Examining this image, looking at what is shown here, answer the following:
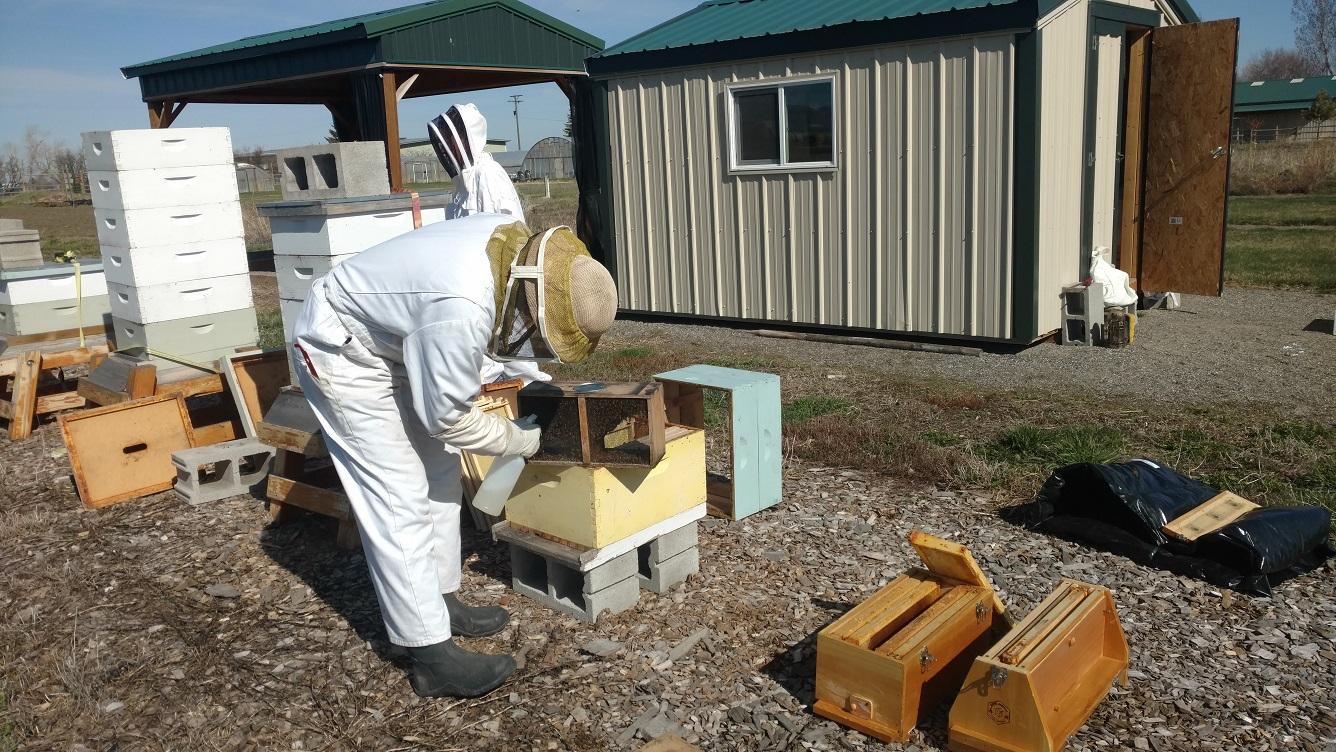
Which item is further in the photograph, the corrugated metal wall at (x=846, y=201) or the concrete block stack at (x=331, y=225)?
the corrugated metal wall at (x=846, y=201)

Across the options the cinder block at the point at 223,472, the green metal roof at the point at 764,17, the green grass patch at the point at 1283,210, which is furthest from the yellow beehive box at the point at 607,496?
the green grass patch at the point at 1283,210

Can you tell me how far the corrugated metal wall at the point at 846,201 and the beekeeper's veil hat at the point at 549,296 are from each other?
5995 mm

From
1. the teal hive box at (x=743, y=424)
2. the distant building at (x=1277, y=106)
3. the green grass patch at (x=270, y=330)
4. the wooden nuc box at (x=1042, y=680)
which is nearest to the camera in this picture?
the wooden nuc box at (x=1042, y=680)

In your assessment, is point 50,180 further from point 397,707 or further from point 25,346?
point 397,707

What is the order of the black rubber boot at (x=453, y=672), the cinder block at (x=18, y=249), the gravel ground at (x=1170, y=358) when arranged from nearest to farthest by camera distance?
the black rubber boot at (x=453, y=672) → the gravel ground at (x=1170, y=358) → the cinder block at (x=18, y=249)

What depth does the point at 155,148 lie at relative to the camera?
6551 millimetres

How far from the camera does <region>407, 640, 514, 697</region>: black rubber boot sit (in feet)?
11.6

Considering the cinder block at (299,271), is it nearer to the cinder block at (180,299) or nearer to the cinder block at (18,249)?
the cinder block at (180,299)

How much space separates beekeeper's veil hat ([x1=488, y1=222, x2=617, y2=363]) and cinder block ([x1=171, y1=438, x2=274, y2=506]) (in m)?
3.38

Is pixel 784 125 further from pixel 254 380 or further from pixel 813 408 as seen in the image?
pixel 254 380

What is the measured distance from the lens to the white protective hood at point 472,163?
21.8ft

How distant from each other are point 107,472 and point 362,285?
3600mm

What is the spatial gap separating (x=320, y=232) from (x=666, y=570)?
113 inches

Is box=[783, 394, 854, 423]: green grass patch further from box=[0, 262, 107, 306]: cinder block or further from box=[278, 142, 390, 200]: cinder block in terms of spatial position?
box=[0, 262, 107, 306]: cinder block
